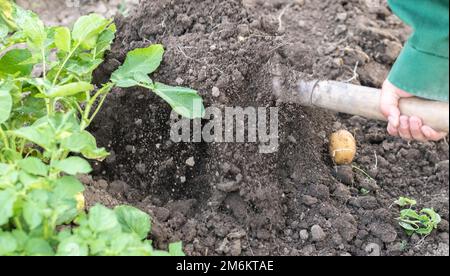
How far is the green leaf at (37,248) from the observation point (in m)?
1.50

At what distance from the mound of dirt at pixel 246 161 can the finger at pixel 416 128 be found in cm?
31

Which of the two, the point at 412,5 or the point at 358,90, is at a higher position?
the point at 412,5

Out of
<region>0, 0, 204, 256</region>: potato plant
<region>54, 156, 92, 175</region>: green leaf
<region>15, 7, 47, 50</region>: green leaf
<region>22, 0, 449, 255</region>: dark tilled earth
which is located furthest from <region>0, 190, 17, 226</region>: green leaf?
<region>15, 7, 47, 50</region>: green leaf

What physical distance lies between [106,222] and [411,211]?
0.90m

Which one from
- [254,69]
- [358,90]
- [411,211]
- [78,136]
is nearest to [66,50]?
[78,136]

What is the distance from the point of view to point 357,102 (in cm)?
189

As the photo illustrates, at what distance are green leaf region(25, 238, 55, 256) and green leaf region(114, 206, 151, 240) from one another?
232 millimetres

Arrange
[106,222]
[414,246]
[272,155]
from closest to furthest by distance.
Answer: [106,222] < [414,246] < [272,155]

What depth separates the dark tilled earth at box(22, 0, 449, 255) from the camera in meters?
1.90

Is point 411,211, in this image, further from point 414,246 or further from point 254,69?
point 254,69

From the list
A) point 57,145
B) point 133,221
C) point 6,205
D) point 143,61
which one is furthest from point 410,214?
point 6,205

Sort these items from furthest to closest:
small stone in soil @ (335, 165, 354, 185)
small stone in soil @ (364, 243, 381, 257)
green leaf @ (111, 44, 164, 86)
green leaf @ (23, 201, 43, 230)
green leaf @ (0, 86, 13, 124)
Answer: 1. small stone in soil @ (335, 165, 354, 185)
2. green leaf @ (111, 44, 164, 86)
3. small stone in soil @ (364, 243, 381, 257)
4. green leaf @ (0, 86, 13, 124)
5. green leaf @ (23, 201, 43, 230)

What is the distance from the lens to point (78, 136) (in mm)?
1581

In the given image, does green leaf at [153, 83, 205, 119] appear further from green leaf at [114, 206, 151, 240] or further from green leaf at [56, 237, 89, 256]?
green leaf at [56, 237, 89, 256]
